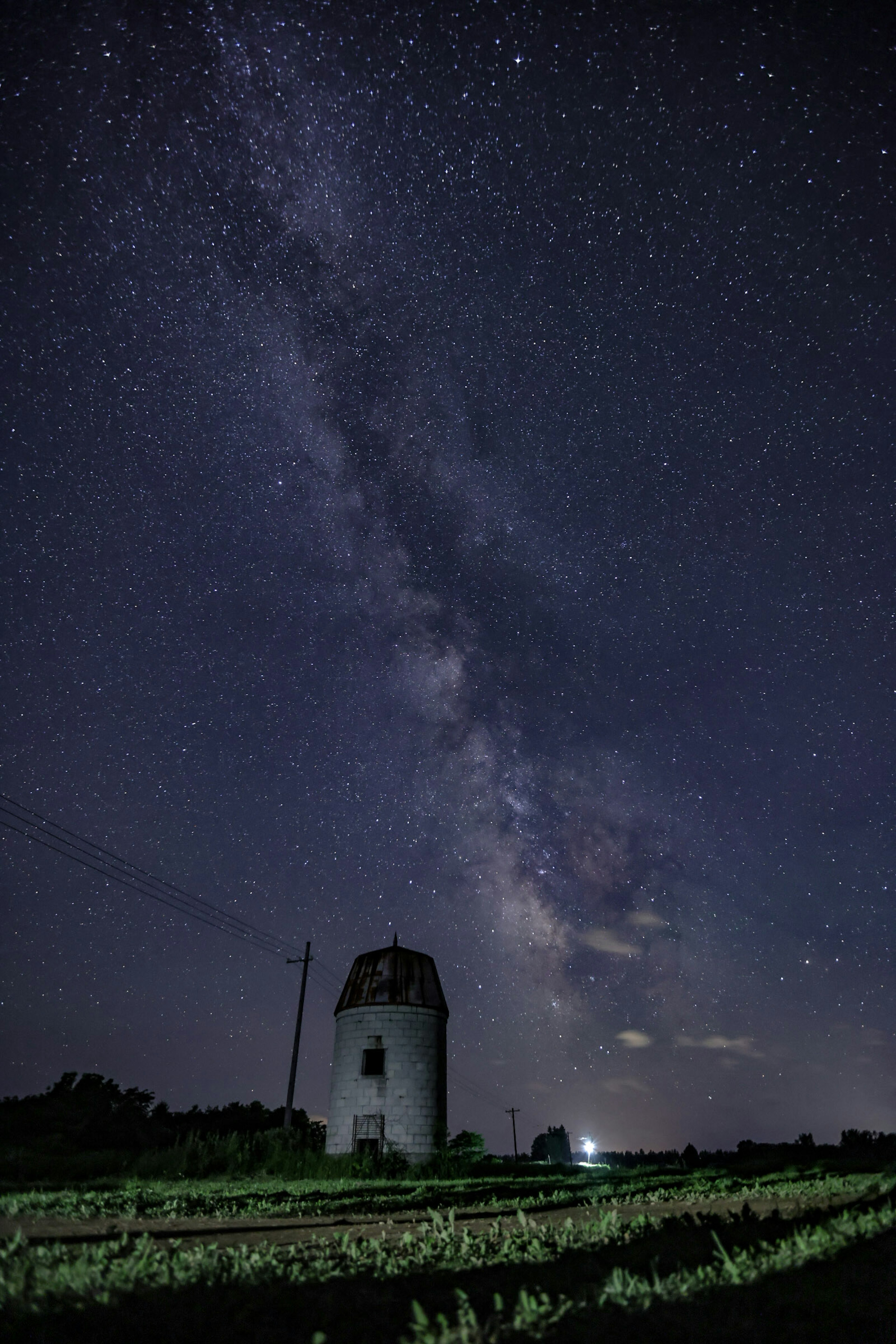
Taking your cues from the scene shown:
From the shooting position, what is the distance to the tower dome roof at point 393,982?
2827 cm

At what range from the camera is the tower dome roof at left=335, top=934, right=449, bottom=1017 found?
28.3 m

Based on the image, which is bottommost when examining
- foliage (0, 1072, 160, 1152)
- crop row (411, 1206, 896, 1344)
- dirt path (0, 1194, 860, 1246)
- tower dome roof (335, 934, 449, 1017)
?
crop row (411, 1206, 896, 1344)

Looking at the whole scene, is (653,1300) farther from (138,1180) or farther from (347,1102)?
(347,1102)

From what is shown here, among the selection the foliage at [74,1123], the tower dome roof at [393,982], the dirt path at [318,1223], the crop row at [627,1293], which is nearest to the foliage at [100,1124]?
the foliage at [74,1123]

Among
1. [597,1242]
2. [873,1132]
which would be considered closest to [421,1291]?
[597,1242]

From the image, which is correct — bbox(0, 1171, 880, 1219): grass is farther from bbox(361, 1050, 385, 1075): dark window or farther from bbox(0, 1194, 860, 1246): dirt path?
bbox(361, 1050, 385, 1075): dark window

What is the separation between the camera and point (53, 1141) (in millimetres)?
22594

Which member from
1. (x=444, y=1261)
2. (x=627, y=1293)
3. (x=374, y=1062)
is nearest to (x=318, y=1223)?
(x=444, y=1261)

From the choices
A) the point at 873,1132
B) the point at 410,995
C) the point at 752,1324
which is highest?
the point at 410,995

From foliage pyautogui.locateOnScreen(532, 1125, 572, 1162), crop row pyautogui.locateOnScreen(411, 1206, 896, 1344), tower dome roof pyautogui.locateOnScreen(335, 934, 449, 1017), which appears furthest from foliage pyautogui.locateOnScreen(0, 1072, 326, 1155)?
foliage pyautogui.locateOnScreen(532, 1125, 572, 1162)

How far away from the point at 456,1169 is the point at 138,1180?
1143 centimetres

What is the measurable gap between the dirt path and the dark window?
20.9 meters

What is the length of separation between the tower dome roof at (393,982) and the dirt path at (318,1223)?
2148 centimetres

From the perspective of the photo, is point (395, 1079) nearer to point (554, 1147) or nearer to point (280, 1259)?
point (280, 1259)
